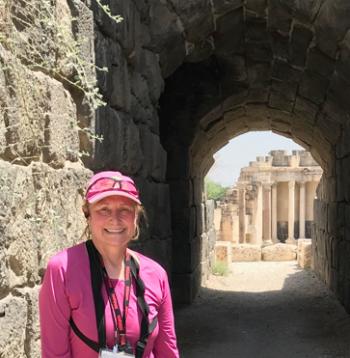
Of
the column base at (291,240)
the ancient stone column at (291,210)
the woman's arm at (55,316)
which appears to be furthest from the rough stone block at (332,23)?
the ancient stone column at (291,210)

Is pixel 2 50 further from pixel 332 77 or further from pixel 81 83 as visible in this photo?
pixel 332 77

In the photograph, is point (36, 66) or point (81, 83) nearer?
point (36, 66)

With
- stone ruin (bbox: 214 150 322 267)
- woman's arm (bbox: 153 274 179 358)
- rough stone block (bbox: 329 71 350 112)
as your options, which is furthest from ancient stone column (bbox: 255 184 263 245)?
woman's arm (bbox: 153 274 179 358)

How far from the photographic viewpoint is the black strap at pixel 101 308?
6.64 feet

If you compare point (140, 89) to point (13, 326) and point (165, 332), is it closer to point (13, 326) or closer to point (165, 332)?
point (13, 326)

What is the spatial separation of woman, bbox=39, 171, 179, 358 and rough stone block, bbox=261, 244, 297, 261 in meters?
17.9

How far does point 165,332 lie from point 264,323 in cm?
600

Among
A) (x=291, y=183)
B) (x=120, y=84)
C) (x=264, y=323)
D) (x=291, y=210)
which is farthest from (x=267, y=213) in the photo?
(x=120, y=84)

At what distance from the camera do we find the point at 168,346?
7.47 ft

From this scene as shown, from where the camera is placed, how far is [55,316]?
2.03 metres

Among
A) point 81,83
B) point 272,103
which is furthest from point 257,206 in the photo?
point 81,83

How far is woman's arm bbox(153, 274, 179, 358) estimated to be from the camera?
2.25 meters

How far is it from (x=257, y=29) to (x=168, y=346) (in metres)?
4.84

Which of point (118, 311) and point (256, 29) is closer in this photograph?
point (118, 311)
